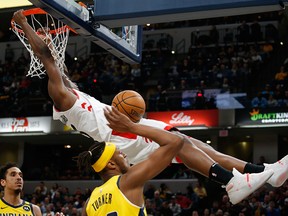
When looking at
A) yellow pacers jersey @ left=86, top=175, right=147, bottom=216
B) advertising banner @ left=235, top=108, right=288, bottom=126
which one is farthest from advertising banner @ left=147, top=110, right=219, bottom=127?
yellow pacers jersey @ left=86, top=175, right=147, bottom=216

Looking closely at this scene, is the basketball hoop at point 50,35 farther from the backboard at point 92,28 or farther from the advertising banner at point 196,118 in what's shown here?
the advertising banner at point 196,118

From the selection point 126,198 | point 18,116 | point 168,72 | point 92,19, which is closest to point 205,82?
point 168,72

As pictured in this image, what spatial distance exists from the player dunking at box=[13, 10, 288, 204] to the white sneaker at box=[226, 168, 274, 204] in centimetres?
4

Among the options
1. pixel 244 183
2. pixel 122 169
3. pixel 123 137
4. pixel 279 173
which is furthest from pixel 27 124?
pixel 122 169

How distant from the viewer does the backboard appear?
20.8 feet

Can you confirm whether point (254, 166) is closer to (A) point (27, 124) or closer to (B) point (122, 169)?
(B) point (122, 169)

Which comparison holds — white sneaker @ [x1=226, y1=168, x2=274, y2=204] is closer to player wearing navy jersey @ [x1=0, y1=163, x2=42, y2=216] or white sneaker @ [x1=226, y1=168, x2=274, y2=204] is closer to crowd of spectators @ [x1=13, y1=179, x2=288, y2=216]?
player wearing navy jersey @ [x1=0, y1=163, x2=42, y2=216]

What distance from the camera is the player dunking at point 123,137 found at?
17.5 feet

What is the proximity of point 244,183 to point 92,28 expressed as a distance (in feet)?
8.65

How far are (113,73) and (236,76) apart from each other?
520cm

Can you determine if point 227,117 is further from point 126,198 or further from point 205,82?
point 126,198

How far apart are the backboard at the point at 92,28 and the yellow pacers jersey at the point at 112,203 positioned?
260 cm

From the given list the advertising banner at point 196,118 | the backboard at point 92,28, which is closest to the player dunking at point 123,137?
the backboard at point 92,28

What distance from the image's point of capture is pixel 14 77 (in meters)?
24.0
